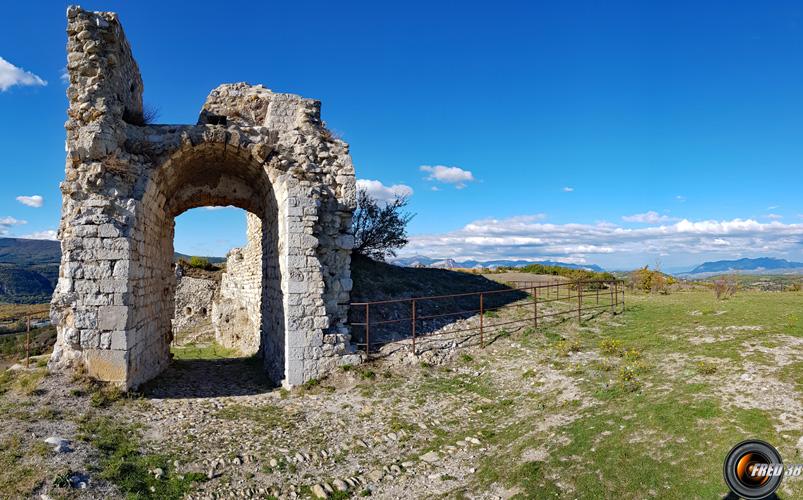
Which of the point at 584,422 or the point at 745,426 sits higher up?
the point at 745,426

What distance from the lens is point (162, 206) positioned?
1153 cm

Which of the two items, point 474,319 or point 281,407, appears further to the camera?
point 474,319

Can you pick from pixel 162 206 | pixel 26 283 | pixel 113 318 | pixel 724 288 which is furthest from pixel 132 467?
pixel 26 283

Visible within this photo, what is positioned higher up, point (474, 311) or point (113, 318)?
point (113, 318)

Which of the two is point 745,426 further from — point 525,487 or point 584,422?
point 525,487

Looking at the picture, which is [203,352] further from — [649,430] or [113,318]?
[649,430]

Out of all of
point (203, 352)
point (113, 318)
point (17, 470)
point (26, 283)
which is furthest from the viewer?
point (26, 283)

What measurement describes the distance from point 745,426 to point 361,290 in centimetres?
1138

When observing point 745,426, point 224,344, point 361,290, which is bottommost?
point 224,344

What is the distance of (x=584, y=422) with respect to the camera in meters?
6.41

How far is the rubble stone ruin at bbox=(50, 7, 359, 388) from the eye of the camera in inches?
349

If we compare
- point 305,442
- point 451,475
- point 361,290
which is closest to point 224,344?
point 361,290

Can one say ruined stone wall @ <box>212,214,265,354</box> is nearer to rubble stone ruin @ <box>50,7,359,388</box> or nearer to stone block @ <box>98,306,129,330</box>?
rubble stone ruin @ <box>50,7,359,388</box>

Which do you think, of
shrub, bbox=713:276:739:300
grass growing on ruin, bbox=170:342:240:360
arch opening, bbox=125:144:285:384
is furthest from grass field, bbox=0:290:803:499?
shrub, bbox=713:276:739:300
